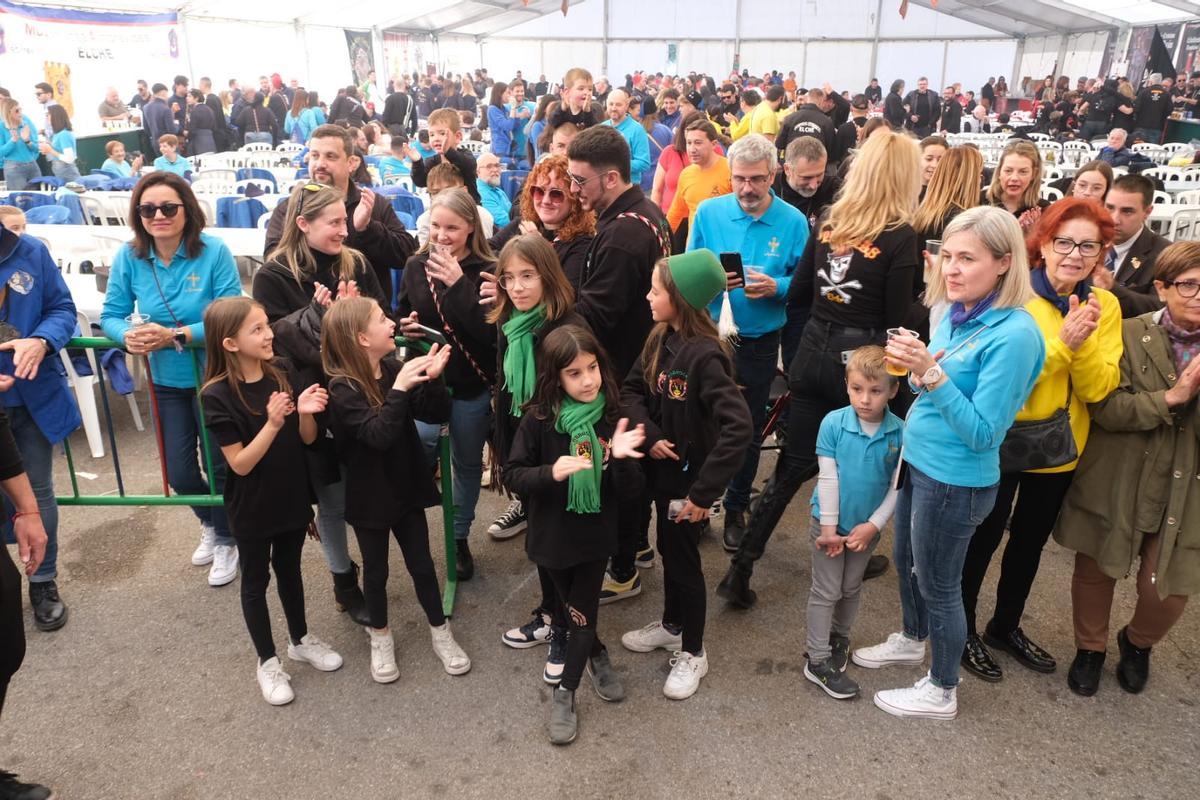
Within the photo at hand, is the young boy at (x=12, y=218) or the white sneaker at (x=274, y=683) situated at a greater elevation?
the young boy at (x=12, y=218)

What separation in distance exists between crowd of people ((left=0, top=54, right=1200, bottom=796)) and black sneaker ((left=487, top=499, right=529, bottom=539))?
326mm

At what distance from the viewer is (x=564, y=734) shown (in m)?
2.95

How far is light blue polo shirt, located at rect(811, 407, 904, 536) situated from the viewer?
3049 millimetres

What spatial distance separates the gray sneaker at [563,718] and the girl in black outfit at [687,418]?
0.41 meters

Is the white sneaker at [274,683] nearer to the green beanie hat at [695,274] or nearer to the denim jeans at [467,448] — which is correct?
the denim jeans at [467,448]

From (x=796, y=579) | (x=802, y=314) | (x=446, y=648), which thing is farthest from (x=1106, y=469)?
(x=446, y=648)

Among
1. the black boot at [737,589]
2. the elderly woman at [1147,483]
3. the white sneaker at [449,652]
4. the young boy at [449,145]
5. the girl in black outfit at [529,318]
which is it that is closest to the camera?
the elderly woman at [1147,483]

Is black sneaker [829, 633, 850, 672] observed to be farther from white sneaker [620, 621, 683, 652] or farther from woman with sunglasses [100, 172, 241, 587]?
woman with sunglasses [100, 172, 241, 587]

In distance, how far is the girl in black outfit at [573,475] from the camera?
2.83 m

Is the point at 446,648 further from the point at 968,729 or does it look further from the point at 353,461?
the point at 968,729

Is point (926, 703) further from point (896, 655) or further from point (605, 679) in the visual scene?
point (605, 679)

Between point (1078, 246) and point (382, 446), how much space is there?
2491 mm

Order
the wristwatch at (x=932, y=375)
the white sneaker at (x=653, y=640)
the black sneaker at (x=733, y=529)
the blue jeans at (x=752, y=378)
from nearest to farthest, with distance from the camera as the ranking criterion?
the wristwatch at (x=932, y=375) → the white sneaker at (x=653, y=640) → the blue jeans at (x=752, y=378) → the black sneaker at (x=733, y=529)

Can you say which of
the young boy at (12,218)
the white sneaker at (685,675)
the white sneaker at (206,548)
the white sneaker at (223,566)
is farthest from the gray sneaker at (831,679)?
the young boy at (12,218)
